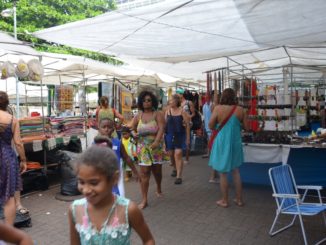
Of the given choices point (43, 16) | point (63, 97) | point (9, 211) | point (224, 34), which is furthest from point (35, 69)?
point (43, 16)

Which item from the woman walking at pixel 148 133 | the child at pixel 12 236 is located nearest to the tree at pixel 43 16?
the woman walking at pixel 148 133

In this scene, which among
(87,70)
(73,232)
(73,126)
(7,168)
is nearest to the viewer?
(73,232)

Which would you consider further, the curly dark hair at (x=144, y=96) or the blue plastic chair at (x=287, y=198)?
the curly dark hair at (x=144, y=96)

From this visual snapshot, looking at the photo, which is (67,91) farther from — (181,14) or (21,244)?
(21,244)

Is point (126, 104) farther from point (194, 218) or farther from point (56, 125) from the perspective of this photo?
point (194, 218)

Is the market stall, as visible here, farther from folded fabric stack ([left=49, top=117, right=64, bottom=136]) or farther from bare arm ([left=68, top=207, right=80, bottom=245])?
bare arm ([left=68, top=207, right=80, bottom=245])

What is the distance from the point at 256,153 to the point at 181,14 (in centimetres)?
295

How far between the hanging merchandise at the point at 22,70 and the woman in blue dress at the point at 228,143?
3.47 metres

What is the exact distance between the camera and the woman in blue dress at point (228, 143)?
516 cm

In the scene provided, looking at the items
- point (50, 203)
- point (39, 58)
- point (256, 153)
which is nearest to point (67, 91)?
point (39, 58)

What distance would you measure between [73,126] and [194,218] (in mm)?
3640

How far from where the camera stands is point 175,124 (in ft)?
22.3

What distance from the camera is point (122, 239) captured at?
1.68 metres

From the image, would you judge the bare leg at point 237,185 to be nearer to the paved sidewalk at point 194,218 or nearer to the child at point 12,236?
the paved sidewalk at point 194,218
